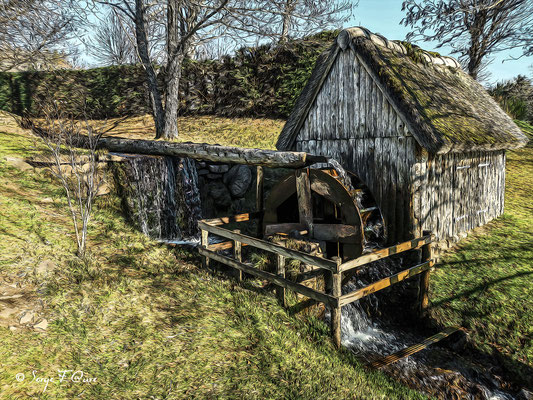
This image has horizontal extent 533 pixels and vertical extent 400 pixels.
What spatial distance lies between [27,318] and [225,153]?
4336 millimetres

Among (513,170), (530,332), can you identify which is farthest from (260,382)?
(513,170)

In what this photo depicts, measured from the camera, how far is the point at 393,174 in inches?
293

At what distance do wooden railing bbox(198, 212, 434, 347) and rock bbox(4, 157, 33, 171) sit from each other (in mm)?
4761

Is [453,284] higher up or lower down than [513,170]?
lower down

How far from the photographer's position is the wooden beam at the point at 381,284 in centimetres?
476

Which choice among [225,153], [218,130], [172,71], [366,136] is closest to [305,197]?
[225,153]

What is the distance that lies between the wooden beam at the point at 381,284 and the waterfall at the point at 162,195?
4790 millimetres

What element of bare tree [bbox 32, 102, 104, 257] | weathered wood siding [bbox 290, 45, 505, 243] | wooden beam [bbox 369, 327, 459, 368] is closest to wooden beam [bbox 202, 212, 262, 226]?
bare tree [bbox 32, 102, 104, 257]

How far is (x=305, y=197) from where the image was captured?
6945 millimetres

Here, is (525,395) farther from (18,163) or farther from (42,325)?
(18,163)

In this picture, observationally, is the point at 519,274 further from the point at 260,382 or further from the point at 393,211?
the point at 260,382

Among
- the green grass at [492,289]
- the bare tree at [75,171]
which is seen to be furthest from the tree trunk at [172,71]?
the green grass at [492,289]

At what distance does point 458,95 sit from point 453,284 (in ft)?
17.1

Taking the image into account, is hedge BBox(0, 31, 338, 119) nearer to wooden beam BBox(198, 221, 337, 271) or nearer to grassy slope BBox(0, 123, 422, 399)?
wooden beam BBox(198, 221, 337, 271)
